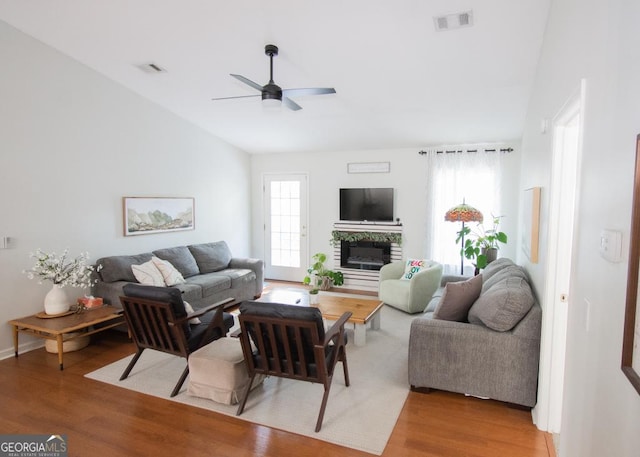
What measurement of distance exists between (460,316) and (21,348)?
14.1ft

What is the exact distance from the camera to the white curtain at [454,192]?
569cm

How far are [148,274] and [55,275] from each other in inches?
37.8

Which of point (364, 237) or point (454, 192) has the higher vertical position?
point (454, 192)

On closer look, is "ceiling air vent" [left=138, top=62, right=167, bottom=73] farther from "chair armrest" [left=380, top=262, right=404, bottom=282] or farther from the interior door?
"chair armrest" [left=380, top=262, right=404, bottom=282]

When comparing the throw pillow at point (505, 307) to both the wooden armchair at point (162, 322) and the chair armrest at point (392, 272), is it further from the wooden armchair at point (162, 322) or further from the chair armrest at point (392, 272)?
the chair armrest at point (392, 272)

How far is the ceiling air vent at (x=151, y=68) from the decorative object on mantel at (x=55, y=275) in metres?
2.24

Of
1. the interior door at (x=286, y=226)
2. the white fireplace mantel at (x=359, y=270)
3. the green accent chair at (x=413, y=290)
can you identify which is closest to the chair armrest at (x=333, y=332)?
the green accent chair at (x=413, y=290)

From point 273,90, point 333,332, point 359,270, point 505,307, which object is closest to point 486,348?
point 505,307

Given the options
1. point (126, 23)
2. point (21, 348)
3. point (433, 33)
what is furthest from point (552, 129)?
point (21, 348)

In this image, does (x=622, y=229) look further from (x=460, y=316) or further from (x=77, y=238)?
(x=77, y=238)

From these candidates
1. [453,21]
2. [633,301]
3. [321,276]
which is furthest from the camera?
[321,276]

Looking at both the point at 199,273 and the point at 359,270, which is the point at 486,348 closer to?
the point at 359,270

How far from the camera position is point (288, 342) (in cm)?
261

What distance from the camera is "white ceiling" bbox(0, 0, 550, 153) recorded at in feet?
10.00
